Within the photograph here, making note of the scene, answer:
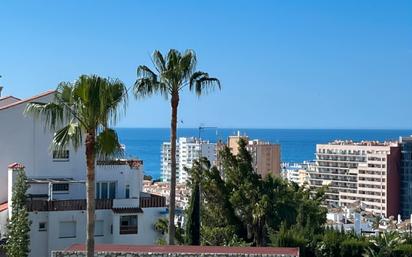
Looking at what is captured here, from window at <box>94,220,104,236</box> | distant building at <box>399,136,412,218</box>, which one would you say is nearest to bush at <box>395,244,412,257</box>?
window at <box>94,220,104,236</box>

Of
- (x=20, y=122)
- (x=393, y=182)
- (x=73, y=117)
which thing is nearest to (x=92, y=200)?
(x=73, y=117)

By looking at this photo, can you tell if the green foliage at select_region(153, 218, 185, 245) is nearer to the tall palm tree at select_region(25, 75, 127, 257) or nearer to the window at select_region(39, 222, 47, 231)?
the window at select_region(39, 222, 47, 231)

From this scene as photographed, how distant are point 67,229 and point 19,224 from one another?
2.80 m

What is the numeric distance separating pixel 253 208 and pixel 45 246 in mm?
9015

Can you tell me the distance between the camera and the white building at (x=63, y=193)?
97.5 feet

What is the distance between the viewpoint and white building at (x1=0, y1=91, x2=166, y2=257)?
97.5 ft

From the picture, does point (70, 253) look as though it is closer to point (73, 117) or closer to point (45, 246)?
point (73, 117)

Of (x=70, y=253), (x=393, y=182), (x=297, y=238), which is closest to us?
(x=70, y=253)

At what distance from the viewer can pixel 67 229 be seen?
1188 inches

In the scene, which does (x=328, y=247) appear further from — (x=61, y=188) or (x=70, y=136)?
(x=61, y=188)

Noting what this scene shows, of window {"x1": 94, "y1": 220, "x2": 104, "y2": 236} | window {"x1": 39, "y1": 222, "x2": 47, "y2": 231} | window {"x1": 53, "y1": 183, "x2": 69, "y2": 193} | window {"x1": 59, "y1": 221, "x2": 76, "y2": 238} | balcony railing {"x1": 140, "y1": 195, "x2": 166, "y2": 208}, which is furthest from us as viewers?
balcony railing {"x1": 140, "y1": 195, "x2": 166, "y2": 208}

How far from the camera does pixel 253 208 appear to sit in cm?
3042

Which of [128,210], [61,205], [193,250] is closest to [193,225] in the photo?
[128,210]

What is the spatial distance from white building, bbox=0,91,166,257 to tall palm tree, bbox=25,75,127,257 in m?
13.6
